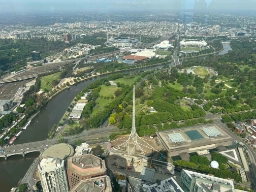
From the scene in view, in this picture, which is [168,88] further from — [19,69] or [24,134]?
[19,69]

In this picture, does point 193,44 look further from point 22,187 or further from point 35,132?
point 22,187

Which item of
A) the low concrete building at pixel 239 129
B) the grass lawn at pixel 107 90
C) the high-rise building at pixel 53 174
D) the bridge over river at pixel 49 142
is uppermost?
the high-rise building at pixel 53 174

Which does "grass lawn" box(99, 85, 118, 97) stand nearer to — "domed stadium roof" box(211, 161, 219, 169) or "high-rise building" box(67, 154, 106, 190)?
"domed stadium roof" box(211, 161, 219, 169)

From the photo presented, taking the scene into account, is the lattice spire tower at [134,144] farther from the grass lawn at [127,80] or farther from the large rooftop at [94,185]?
the grass lawn at [127,80]

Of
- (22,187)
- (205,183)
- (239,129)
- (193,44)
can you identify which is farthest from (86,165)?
(193,44)

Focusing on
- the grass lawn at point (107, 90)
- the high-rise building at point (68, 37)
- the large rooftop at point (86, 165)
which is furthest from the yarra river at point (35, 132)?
the high-rise building at point (68, 37)

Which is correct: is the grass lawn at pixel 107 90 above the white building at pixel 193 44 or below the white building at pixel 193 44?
below
